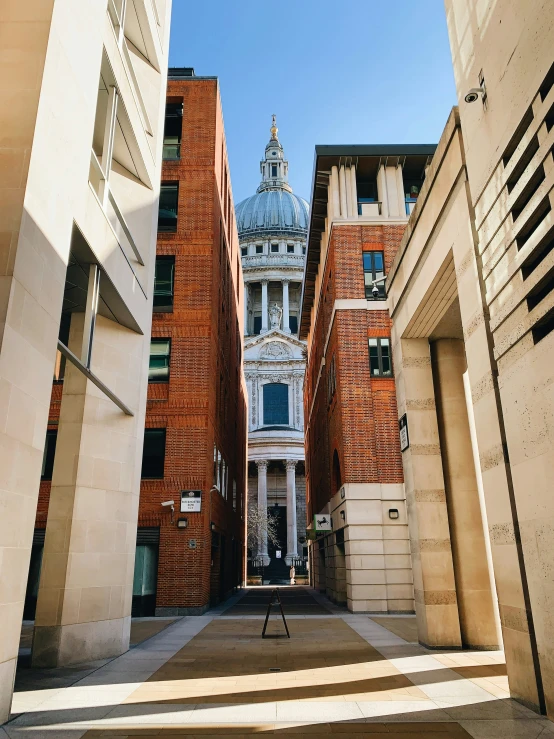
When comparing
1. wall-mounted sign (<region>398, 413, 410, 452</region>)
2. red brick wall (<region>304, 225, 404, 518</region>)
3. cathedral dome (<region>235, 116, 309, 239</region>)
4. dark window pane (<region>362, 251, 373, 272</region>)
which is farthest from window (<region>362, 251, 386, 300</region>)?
cathedral dome (<region>235, 116, 309, 239</region>)

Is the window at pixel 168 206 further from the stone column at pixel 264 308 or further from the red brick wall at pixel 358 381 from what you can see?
the stone column at pixel 264 308

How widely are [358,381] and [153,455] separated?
28.1 ft

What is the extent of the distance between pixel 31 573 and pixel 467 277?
18382 mm

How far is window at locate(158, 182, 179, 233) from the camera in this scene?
24922mm

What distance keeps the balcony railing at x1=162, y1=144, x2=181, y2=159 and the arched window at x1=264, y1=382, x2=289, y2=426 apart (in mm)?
44827

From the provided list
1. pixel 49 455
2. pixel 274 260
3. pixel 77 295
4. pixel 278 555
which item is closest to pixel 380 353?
pixel 49 455

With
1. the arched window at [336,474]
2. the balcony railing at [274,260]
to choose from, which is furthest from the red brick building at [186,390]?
the balcony railing at [274,260]

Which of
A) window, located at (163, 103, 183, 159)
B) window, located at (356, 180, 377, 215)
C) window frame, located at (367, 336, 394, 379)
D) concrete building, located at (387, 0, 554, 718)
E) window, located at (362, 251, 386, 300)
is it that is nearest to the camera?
concrete building, located at (387, 0, 554, 718)

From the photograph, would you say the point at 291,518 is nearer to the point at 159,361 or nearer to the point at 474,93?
the point at 159,361

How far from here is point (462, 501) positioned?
12031mm

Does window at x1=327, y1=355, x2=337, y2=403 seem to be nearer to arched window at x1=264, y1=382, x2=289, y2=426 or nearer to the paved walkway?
the paved walkway

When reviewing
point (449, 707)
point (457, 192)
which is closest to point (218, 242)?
point (457, 192)

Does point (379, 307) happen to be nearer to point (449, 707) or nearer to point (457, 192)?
point (457, 192)

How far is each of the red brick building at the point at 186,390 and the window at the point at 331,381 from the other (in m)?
5.24
